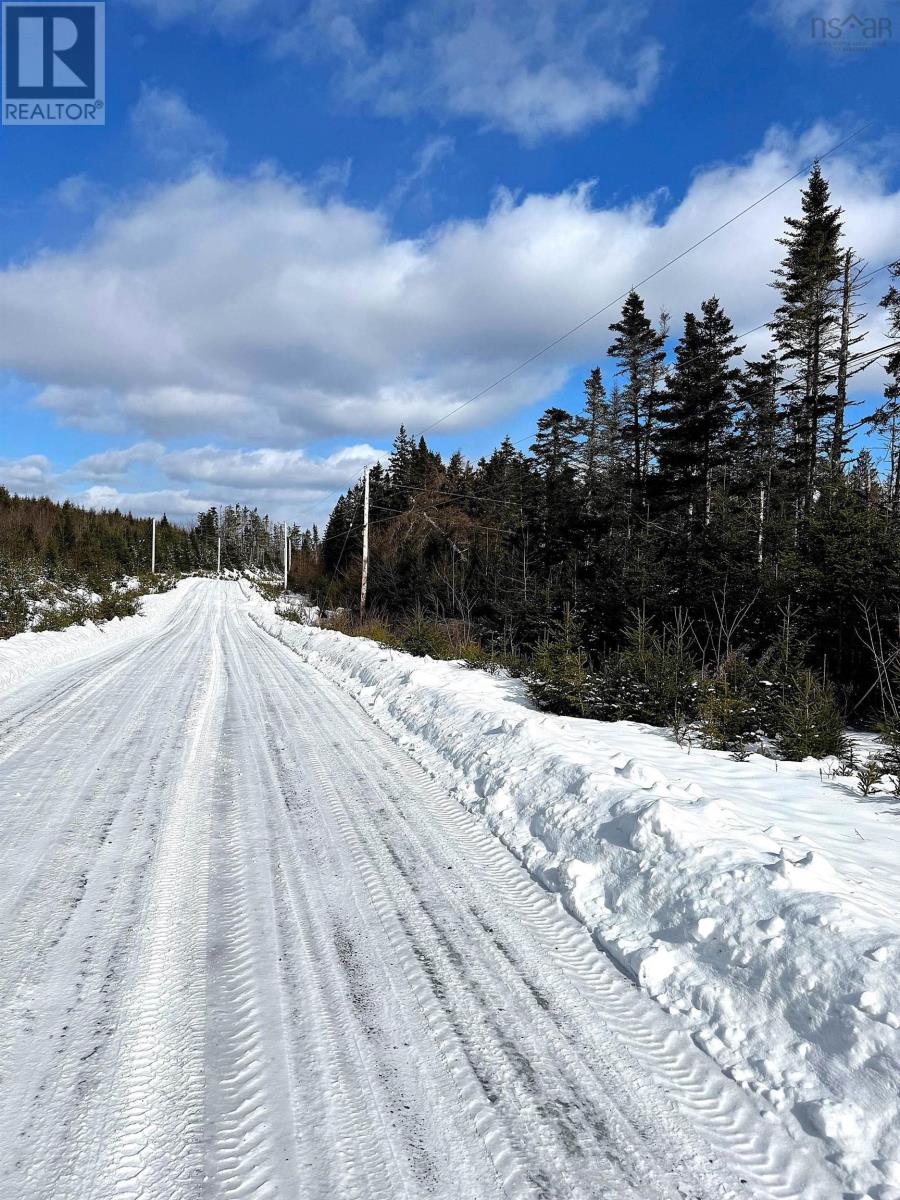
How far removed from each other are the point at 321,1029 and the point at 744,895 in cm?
A: 236

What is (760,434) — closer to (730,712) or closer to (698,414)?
(698,414)

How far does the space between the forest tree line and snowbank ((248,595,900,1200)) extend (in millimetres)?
2200

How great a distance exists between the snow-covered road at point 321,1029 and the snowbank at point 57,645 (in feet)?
28.3

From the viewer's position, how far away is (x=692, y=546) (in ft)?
57.8

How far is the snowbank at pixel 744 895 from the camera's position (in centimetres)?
236

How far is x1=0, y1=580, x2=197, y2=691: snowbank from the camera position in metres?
12.2

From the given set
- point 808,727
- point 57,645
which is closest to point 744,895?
point 808,727

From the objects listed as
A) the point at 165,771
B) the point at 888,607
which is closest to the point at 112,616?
the point at 165,771

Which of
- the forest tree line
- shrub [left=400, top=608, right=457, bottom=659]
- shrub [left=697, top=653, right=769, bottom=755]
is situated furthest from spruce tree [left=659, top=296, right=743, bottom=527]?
shrub [left=697, top=653, right=769, bottom=755]

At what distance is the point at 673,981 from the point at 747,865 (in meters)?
0.87

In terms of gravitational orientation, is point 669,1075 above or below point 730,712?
below

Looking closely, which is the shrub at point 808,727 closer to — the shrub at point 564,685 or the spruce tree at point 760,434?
the shrub at point 564,685

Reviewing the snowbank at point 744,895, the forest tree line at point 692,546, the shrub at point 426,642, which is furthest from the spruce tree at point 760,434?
the snowbank at point 744,895

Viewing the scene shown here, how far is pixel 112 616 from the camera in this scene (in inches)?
1012
